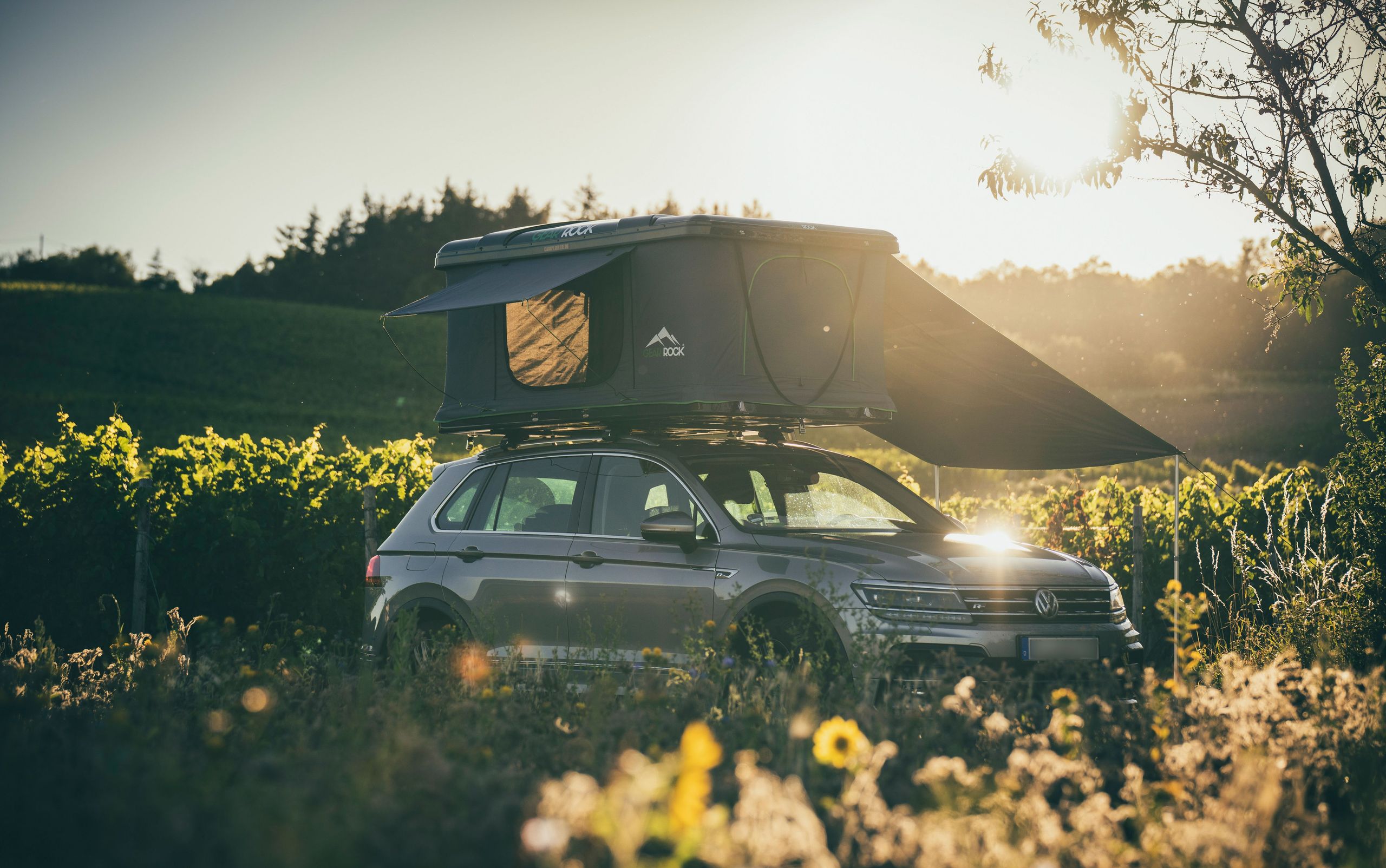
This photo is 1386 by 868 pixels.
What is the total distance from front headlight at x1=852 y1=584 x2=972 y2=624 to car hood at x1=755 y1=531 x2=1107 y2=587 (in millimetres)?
67

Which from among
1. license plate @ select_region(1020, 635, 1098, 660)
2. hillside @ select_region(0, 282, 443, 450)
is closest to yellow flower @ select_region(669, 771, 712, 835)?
license plate @ select_region(1020, 635, 1098, 660)

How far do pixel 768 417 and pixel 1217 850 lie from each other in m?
4.58

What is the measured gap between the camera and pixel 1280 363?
6044 centimetres

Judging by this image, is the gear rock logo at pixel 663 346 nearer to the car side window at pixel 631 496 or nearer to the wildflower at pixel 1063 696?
the car side window at pixel 631 496

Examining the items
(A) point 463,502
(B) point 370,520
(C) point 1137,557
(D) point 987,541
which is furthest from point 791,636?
(B) point 370,520

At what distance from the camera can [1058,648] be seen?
5.85 m

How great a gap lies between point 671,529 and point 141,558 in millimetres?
6028

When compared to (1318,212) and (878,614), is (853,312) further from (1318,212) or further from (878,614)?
(1318,212)

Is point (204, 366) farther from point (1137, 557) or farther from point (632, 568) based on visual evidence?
point (632, 568)

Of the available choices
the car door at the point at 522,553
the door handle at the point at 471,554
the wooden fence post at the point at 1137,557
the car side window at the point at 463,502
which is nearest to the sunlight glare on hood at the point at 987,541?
the car door at the point at 522,553

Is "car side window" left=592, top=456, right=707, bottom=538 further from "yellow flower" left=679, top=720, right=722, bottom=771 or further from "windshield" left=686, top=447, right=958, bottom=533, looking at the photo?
"yellow flower" left=679, top=720, right=722, bottom=771

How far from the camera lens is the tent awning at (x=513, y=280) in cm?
695

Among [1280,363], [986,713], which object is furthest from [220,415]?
[1280,363]

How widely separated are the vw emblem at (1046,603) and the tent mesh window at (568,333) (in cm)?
296
